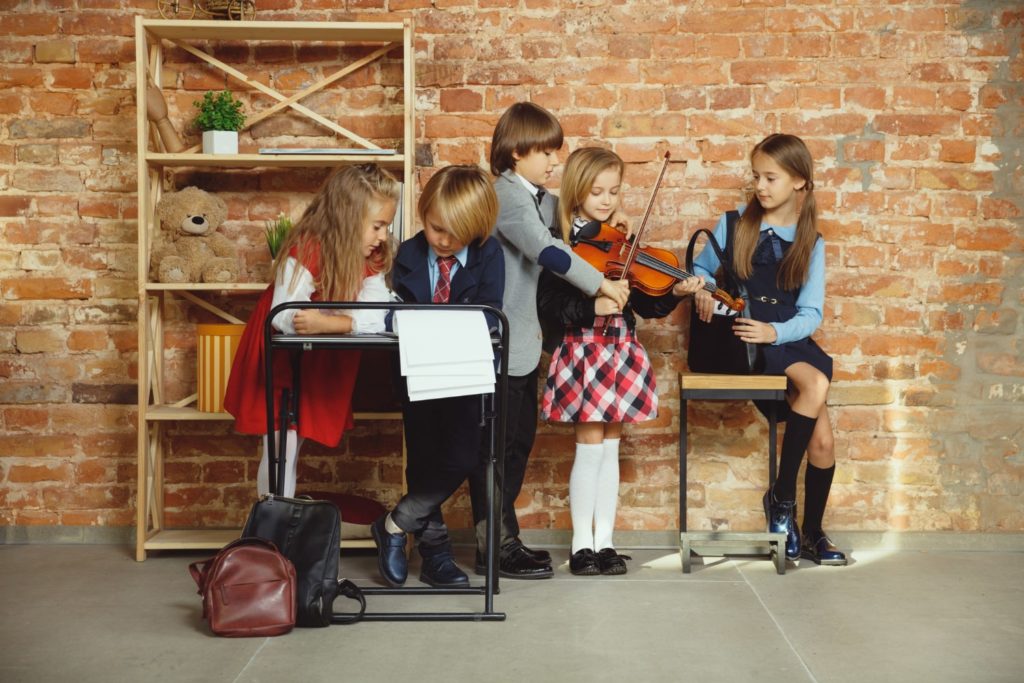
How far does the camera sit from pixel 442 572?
3.07 metres

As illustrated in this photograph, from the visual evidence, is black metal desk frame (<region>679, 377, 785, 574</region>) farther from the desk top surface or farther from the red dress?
the red dress

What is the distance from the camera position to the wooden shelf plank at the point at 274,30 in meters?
3.33

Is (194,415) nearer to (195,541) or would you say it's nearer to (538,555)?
(195,541)

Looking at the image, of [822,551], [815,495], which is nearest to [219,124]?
[815,495]

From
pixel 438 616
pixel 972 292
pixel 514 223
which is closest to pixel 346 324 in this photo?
pixel 514 223

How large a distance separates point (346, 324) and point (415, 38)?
1.26 metres

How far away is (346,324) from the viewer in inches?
112

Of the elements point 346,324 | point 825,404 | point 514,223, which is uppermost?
point 514,223

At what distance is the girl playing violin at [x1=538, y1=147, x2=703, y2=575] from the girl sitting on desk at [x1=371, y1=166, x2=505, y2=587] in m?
0.31

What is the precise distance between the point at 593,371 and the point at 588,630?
2.84 feet

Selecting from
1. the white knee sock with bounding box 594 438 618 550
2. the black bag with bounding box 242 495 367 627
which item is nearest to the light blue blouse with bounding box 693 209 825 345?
the white knee sock with bounding box 594 438 618 550

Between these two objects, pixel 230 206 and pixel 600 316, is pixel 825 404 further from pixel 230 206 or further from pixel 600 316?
pixel 230 206

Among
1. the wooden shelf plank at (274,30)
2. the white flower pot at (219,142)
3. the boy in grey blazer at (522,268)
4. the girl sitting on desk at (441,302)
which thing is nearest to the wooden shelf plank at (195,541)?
the girl sitting on desk at (441,302)

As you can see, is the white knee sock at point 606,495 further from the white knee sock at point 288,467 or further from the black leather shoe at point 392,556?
the white knee sock at point 288,467
